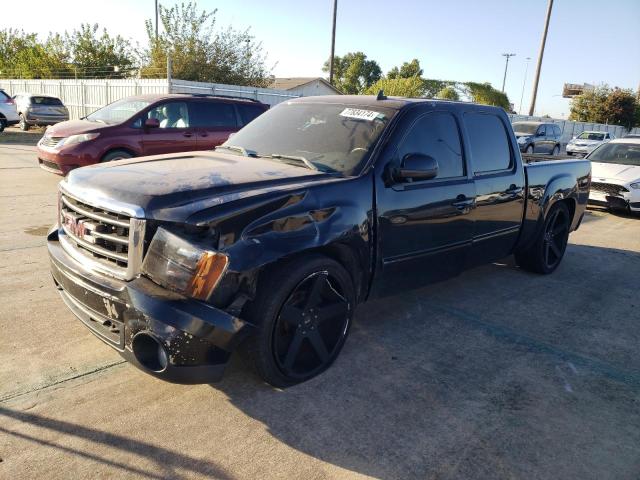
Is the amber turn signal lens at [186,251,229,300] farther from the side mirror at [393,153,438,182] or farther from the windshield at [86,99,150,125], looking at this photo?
the windshield at [86,99,150,125]

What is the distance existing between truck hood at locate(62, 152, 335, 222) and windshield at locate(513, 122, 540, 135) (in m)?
20.8

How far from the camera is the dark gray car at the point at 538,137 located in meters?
20.6

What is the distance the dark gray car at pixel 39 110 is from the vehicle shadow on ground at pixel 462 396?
841 inches

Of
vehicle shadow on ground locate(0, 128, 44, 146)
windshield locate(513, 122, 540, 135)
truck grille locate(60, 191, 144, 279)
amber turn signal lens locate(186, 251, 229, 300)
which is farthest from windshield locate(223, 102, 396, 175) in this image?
windshield locate(513, 122, 540, 135)

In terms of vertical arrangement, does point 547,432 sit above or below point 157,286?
below

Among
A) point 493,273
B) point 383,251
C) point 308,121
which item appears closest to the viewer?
point 383,251

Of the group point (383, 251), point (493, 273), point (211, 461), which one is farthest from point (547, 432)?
point (493, 273)

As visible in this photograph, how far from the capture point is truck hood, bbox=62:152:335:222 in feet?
Answer: 8.89

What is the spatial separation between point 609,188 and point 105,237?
33.5ft

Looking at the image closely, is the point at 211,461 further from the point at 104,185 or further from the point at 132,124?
the point at 132,124

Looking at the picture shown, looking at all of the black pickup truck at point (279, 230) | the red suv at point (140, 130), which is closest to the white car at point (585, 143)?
the red suv at point (140, 130)

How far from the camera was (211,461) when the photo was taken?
253 centimetres

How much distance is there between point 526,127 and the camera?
2236 centimetres

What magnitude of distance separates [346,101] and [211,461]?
2931 millimetres
